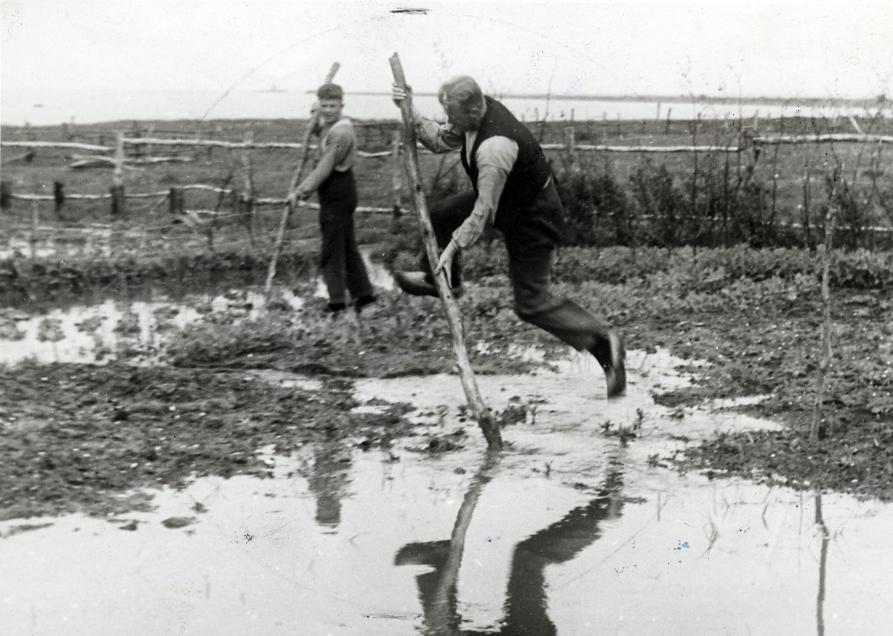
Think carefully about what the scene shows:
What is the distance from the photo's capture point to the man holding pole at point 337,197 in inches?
329

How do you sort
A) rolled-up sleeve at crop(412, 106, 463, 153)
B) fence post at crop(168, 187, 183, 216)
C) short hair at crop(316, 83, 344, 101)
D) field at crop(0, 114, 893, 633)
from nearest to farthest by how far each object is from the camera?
field at crop(0, 114, 893, 633) < rolled-up sleeve at crop(412, 106, 463, 153) < short hair at crop(316, 83, 344, 101) < fence post at crop(168, 187, 183, 216)

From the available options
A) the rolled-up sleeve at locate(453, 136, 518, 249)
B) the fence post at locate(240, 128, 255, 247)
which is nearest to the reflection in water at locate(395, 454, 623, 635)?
the rolled-up sleeve at locate(453, 136, 518, 249)

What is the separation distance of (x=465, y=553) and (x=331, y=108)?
4563 millimetres

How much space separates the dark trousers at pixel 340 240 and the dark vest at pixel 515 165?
2.39 m

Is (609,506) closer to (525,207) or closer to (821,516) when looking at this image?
(821,516)

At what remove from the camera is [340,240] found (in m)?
8.76

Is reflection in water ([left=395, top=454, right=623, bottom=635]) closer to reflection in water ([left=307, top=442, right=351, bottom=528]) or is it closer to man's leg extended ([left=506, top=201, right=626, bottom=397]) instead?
reflection in water ([left=307, top=442, right=351, bottom=528])

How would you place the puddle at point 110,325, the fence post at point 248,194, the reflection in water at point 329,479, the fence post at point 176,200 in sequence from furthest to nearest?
1. the fence post at point 176,200
2. the fence post at point 248,194
3. the puddle at point 110,325
4. the reflection in water at point 329,479

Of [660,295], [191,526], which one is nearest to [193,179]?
→ [660,295]

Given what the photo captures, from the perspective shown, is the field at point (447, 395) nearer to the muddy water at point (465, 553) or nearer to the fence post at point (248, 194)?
the muddy water at point (465, 553)

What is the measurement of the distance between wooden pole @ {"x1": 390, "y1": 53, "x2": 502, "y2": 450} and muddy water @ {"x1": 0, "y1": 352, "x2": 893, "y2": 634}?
0.57ft

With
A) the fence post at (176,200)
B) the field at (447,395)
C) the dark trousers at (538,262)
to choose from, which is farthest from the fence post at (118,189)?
the dark trousers at (538,262)

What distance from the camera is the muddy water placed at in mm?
4098

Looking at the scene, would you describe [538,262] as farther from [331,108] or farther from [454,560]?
[331,108]
